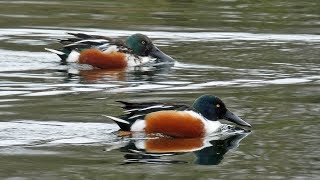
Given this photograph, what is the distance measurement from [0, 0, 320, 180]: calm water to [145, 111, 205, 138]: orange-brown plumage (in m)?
0.32

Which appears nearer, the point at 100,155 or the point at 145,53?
the point at 100,155

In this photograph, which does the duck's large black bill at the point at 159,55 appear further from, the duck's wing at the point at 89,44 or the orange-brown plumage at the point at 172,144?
the orange-brown plumage at the point at 172,144

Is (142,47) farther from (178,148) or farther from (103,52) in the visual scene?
(178,148)

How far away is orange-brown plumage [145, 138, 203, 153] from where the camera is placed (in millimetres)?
10948

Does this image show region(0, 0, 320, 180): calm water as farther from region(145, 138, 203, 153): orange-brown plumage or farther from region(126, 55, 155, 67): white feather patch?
region(126, 55, 155, 67): white feather patch

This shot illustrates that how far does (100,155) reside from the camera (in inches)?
412

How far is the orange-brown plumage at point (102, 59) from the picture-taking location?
1730 centimetres

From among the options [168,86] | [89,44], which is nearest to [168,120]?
Answer: [168,86]

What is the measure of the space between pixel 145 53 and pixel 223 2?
8.57 meters

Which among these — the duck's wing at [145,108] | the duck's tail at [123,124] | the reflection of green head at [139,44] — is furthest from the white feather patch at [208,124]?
the reflection of green head at [139,44]

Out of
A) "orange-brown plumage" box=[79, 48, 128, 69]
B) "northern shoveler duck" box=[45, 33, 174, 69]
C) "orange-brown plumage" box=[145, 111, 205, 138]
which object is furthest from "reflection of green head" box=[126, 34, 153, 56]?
"orange-brown plumage" box=[145, 111, 205, 138]

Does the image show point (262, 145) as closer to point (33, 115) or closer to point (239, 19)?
point (33, 115)

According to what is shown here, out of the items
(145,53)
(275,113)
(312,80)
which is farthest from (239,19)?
(275,113)

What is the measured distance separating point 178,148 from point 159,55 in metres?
6.68
